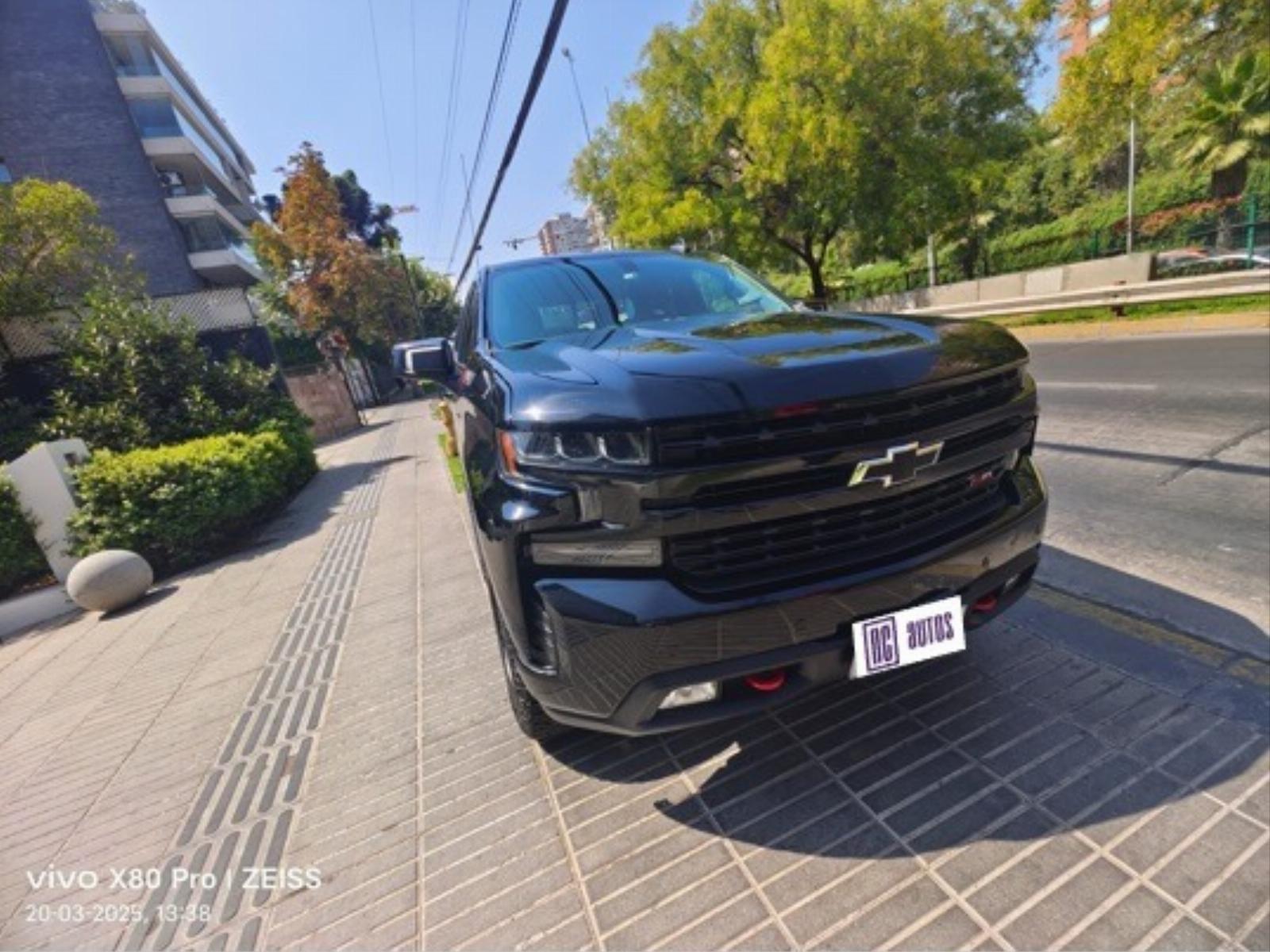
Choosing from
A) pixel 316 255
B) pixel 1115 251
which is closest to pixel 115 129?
pixel 316 255

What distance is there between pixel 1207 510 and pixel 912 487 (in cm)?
300

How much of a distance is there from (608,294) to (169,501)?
21.4 feet

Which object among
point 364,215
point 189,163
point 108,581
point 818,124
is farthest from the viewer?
point 364,215

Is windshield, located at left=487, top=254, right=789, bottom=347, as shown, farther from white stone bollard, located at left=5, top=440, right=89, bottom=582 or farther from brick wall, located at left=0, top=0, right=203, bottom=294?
brick wall, located at left=0, top=0, right=203, bottom=294

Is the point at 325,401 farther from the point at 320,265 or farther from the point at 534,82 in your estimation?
the point at 534,82

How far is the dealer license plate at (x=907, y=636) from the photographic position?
175cm

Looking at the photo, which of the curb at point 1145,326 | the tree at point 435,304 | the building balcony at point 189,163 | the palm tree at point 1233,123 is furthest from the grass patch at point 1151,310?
the tree at point 435,304

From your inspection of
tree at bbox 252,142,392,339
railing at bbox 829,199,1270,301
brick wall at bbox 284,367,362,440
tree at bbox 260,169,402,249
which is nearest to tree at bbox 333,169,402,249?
tree at bbox 260,169,402,249

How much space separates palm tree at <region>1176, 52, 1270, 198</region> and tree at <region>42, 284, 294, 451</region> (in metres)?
23.9

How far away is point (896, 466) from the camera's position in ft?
5.71

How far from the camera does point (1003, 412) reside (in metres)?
2.01

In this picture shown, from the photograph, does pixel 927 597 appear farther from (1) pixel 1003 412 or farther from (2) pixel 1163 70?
(2) pixel 1163 70

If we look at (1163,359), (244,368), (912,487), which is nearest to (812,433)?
(912,487)

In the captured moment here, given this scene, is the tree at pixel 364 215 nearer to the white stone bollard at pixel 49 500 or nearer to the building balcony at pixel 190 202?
the building balcony at pixel 190 202
